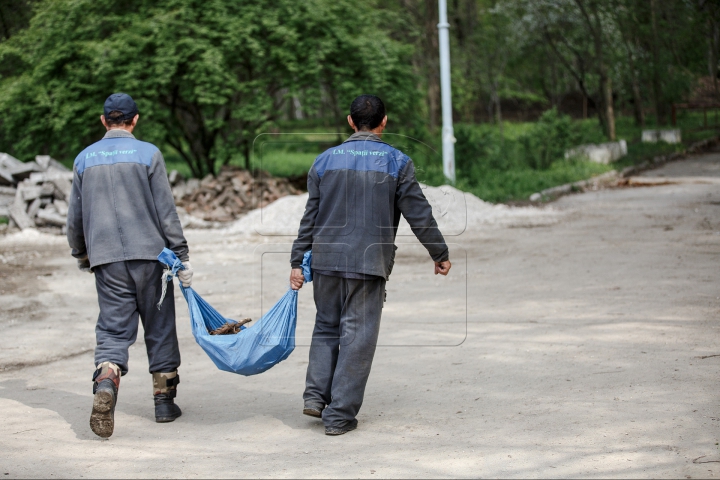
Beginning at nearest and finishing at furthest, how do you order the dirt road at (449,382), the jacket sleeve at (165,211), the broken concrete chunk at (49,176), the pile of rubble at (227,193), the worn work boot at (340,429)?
the dirt road at (449,382) → the worn work boot at (340,429) → the jacket sleeve at (165,211) → the broken concrete chunk at (49,176) → the pile of rubble at (227,193)

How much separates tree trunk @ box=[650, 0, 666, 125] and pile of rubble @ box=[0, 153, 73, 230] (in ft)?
68.5

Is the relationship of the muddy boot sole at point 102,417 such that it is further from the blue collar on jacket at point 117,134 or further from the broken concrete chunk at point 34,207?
the broken concrete chunk at point 34,207

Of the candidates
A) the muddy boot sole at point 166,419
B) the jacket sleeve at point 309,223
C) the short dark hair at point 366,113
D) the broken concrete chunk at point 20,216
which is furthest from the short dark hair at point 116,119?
the broken concrete chunk at point 20,216

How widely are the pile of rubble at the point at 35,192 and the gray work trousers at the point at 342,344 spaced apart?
1124cm

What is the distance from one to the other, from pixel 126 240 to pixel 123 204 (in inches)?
8.1

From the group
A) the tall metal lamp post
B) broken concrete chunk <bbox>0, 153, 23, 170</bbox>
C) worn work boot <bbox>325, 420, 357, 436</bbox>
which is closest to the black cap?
worn work boot <bbox>325, 420, 357, 436</bbox>

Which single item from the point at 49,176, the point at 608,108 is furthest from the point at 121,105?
the point at 608,108

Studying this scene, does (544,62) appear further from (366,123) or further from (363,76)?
(366,123)

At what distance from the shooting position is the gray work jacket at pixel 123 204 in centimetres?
505

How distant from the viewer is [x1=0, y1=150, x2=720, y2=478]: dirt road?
14.1 feet

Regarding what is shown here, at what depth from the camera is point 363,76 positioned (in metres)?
18.4

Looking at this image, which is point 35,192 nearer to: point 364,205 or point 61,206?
point 61,206

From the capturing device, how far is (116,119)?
17.1 feet

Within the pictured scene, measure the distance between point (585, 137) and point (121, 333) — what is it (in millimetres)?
23400
